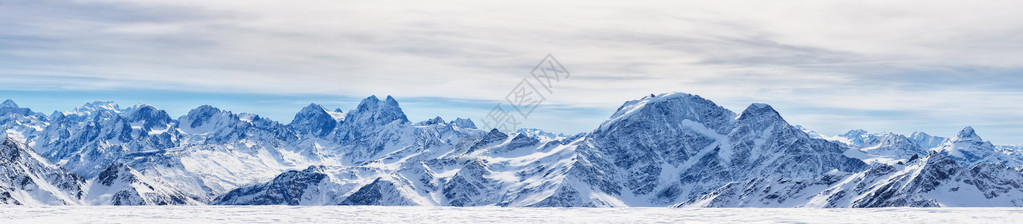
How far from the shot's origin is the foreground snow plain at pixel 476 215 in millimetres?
44594

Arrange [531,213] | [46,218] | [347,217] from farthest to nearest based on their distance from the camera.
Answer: [531,213] → [347,217] → [46,218]

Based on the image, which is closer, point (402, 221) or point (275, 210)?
point (402, 221)

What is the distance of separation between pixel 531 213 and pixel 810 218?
1674 cm

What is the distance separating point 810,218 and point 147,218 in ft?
123

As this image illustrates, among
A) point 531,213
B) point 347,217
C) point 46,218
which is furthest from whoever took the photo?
point 531,213

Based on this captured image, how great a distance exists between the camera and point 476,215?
49625 millimetres

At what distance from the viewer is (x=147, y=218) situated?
1758 inches

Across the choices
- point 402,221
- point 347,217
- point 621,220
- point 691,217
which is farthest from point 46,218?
point 691,217

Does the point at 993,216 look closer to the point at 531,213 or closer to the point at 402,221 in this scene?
→ the point at 531,213

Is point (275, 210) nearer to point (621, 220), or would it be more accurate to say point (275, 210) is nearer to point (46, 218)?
point (46, 218)

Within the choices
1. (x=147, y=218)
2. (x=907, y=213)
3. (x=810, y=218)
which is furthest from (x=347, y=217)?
(x=907, y=213)

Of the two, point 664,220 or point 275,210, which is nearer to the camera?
point 664,220

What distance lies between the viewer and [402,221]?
45156mm

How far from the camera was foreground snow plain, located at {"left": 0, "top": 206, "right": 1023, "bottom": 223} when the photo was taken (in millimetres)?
44594
